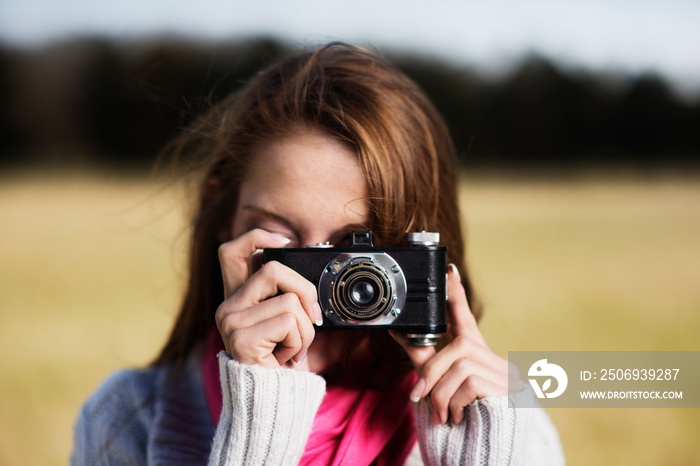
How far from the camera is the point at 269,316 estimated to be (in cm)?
120

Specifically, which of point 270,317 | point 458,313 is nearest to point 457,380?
point 458,313

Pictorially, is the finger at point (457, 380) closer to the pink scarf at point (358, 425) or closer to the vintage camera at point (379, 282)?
the vintage camera at point (379, 282)

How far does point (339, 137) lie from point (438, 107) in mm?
10327

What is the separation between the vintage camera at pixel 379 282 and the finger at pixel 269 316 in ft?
0.21

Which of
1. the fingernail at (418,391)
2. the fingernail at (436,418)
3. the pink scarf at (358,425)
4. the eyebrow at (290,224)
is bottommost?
the pink scarf at (358,425)

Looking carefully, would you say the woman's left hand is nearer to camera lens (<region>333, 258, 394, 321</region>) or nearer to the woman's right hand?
camera lens (<region>333, 258, 394, 321</region>)

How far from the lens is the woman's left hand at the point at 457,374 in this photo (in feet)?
4.13

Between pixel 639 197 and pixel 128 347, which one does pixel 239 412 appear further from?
pixel 639 197

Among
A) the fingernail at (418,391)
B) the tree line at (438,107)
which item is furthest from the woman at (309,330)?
the tree line at (438,107)

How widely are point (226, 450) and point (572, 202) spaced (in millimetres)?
9110

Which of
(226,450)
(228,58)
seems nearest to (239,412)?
(226,450)

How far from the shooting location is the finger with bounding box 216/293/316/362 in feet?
3.94

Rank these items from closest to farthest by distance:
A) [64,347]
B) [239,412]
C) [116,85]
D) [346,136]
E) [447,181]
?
[239,412] < [346,136] < [447,181] < [64,347] < [116,85]

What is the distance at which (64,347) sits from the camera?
5.06 meters
